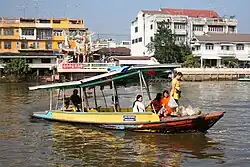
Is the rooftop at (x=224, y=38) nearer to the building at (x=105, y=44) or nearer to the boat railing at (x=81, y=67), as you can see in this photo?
the building at (x=105, y=44)

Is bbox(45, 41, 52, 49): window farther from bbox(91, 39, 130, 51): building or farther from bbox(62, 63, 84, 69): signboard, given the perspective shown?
bbox(62, 63, 84, 69): signboard

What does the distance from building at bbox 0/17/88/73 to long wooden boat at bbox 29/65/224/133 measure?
143 ft

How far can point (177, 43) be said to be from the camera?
209ft

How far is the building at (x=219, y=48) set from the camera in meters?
61.5

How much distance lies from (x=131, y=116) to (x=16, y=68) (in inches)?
1652

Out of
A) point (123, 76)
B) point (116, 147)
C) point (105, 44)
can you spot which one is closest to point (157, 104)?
point (123, 76)

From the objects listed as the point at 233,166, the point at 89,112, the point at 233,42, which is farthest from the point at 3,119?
the point at 233,42

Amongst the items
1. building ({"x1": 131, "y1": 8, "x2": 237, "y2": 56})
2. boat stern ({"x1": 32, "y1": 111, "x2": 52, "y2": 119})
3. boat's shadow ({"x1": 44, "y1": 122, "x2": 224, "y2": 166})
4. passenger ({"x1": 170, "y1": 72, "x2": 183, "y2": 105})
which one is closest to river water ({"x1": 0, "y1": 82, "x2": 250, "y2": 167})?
boat's shadow ({"x1": 44, "y1": 122, "x2": 224, "y2": 166})

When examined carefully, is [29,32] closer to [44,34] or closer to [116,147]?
[44,34]

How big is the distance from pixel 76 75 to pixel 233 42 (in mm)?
Answer: 27823

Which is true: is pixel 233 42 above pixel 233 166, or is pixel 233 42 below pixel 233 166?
above

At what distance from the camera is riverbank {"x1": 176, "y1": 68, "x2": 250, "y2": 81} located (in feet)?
184

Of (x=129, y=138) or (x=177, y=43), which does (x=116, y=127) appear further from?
(x=177, y=43)

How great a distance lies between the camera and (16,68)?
53.2 metres
